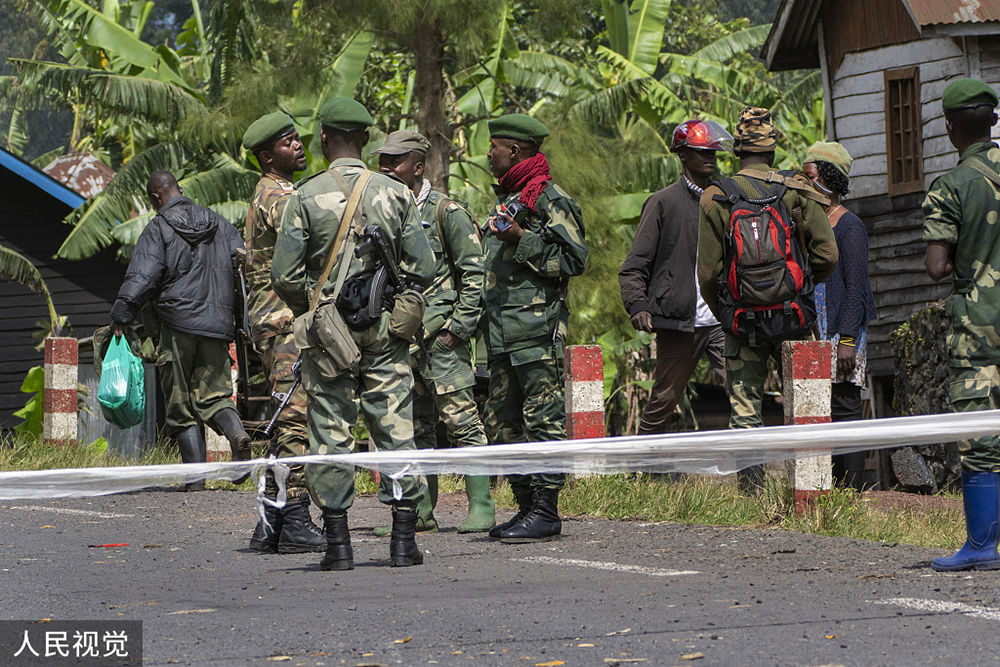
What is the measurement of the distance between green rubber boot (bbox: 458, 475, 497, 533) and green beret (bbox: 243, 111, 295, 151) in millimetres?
2043

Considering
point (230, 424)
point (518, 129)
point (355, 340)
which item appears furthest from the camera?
point (230, 424)

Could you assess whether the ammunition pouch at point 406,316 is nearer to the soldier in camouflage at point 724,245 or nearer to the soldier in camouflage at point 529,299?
the soldier in camouflage at point 529,299

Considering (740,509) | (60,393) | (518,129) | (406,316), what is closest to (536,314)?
(518,129)

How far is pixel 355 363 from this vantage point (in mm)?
5906

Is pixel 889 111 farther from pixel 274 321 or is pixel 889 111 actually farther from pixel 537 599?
pixel 537 599

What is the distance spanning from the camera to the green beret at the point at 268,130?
7.26 meters

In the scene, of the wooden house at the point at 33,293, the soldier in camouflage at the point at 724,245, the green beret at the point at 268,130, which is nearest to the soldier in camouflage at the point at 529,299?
the soldier in camouflage at the point at 724,245

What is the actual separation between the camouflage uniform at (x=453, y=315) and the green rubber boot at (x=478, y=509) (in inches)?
11.5

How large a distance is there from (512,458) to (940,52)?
12.1 metres

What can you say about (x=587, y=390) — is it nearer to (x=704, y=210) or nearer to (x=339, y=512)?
(x=704, y=210)

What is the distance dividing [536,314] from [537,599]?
6.78ft

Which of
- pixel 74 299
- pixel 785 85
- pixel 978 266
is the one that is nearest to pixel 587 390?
pixel 978 266

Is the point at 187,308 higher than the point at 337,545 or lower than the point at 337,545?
higher

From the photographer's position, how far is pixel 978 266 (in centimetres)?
569
